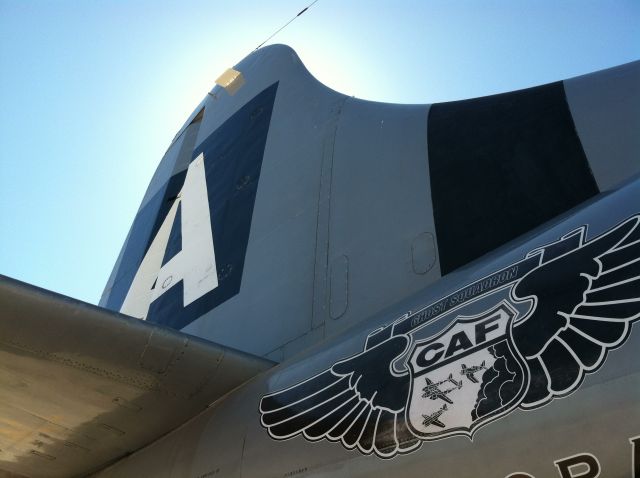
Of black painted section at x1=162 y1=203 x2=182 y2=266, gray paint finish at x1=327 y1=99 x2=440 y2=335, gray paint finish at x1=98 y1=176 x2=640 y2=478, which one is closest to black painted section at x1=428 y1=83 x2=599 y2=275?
gray paint finish at x1=327 y1=99 x2=440 y2=335

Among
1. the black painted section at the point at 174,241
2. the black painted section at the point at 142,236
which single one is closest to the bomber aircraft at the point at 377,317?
the black painted section at the point at 174,241

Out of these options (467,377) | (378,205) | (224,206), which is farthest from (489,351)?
(224,206)

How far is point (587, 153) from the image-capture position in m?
2.89

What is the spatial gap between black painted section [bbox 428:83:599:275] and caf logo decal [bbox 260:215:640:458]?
0.67 metres

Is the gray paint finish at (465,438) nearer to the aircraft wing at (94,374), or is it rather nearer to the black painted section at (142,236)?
the aircraft wing at (94,374)

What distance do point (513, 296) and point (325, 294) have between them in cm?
170

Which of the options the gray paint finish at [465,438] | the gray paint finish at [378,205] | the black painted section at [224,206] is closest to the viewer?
the gray paint finish at [465,438]

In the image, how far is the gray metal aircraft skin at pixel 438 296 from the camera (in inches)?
71.9

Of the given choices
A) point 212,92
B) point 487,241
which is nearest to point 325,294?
point 487,241

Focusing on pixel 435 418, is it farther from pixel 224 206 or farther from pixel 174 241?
pixel 174 241

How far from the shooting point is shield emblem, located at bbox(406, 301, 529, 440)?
1.95 m

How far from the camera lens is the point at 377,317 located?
9.96 feet

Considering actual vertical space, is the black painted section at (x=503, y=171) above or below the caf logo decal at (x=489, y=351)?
above

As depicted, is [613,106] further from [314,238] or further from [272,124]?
[272,124]
